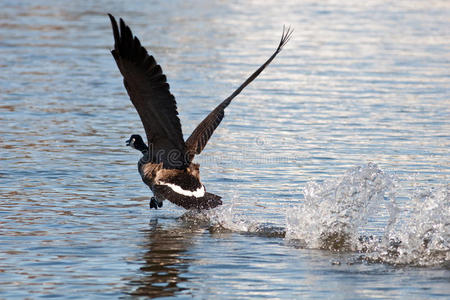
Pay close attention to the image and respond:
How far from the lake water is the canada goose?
0.32 metres

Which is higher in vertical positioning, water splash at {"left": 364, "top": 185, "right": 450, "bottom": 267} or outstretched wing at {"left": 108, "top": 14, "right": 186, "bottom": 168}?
outstretched wing at {"left": 108, "top": 14, "right": 186, "bottom": 168}

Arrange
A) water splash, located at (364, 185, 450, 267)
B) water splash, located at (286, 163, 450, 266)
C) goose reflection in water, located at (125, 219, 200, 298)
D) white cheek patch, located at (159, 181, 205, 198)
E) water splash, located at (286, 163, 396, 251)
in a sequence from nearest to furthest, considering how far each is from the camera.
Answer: goose reflection in water, located at (125, 219, 200, 298), water splash, located at (364, 185, 450, 267), water splash, located at (286, 163, 450, 266), water splash, located at (286, 163, 396, 251), white cheek patch, located at (159, 181, 205, 198)

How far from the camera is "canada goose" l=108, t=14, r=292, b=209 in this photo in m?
7.79

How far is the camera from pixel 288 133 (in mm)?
12781

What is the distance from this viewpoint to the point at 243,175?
10.6m

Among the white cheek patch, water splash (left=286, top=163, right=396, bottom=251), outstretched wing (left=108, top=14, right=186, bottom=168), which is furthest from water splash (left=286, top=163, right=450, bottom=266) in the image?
outstretched wing (left=108, top=14, right=186, bottom=168)

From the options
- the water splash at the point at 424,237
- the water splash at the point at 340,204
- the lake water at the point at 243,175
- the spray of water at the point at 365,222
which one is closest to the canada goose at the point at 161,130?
the lake water at the point at 243,175

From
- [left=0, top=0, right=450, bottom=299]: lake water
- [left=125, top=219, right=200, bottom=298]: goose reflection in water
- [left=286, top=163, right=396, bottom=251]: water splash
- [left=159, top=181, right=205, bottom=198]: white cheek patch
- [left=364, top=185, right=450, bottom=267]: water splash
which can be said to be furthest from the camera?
[left=159, top=181, right=205, bottom=198]: white cheek patch

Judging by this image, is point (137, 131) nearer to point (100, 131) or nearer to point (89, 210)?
point (100, 131)

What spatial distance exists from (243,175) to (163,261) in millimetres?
3356

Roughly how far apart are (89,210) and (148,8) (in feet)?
78.3

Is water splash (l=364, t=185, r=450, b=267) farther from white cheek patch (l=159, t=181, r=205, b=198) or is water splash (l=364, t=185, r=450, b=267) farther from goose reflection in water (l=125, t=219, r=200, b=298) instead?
white cheek patch (l=159, t=181, r=205, b=198)

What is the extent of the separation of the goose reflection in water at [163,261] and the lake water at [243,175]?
26 millimetres

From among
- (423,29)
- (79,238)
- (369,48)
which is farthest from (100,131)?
(423,29)
